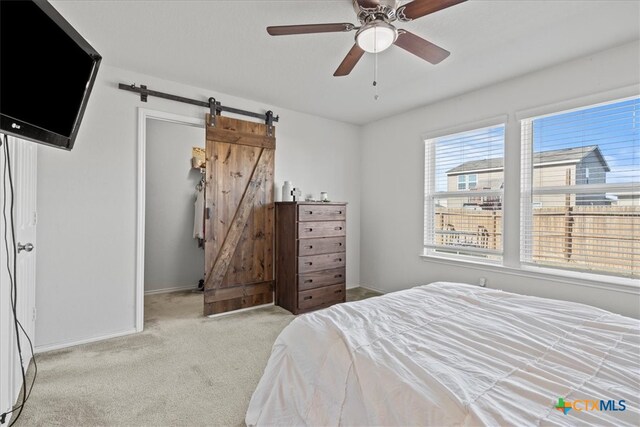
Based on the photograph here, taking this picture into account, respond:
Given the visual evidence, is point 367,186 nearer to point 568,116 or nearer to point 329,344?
point 568,116

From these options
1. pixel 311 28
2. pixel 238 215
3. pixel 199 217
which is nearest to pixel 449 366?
pixel 311 28

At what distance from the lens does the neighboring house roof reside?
2.60m

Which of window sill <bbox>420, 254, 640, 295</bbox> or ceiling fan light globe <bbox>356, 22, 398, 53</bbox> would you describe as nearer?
ceiling fan light globe <bbox>356, 22, 398, 53</bbox>

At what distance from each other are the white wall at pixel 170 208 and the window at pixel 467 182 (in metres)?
3.84

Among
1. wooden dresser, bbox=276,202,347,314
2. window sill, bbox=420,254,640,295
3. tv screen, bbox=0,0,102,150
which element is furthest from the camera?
wooden dresser, bbox=276,202,347,314

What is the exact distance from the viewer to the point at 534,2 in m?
→ 1.93

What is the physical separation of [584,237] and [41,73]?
151 inches

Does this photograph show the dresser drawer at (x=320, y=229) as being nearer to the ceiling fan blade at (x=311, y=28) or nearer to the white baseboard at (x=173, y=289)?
the ceiling fan blade at (x=311, y=28)

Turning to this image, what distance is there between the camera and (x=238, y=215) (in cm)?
366

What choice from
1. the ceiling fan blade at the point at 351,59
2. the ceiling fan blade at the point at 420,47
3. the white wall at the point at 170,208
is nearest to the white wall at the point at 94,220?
the white wall at the point at 170,208

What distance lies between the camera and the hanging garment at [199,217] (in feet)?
15.1

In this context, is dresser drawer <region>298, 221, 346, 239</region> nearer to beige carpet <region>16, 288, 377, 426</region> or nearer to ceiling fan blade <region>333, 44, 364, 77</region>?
beige carpet <region>16, 288, 377, 426</region>

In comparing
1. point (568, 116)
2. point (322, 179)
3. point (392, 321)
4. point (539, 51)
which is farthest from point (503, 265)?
point (322, 179)

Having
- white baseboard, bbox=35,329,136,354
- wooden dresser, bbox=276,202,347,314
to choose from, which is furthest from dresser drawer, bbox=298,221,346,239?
white baseboard, bbox=35,329,136,354
